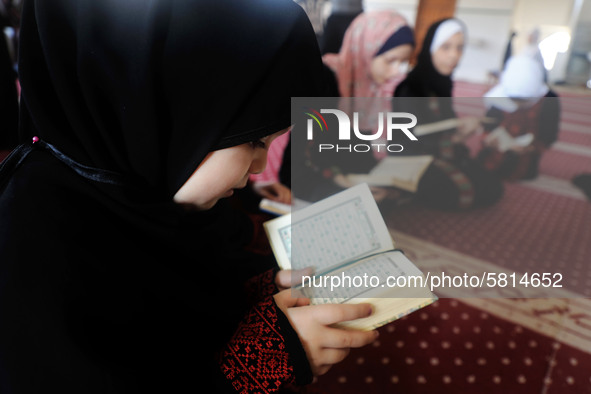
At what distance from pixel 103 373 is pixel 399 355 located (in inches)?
29.5

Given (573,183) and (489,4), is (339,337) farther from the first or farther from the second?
(489,4)

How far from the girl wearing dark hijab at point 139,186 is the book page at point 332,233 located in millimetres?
131

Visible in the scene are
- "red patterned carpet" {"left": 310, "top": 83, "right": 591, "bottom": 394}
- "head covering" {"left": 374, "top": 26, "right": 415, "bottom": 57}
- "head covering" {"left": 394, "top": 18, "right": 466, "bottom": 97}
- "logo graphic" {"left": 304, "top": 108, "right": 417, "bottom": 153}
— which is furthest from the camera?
"head covering" {"left": 394, "top": 18, "right": 466, "bottom": 97}

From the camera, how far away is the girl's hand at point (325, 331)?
1.79 ft

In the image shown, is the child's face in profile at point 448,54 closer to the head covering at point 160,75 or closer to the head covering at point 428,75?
the head covering at point 428,75

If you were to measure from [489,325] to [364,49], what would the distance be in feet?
4.69

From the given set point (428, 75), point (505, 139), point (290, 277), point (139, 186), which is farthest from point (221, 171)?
point (505, 139)

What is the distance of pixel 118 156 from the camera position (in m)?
0.52

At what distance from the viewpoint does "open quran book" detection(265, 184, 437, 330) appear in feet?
1.89

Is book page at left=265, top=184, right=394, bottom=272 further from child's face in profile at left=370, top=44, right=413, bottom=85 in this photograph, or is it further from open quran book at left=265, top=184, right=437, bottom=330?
child's face in profile at left=370, top=44, right=413, bottom=85

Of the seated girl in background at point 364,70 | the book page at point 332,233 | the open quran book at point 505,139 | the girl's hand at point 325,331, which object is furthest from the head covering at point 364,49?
the girl's hand at point 325,331

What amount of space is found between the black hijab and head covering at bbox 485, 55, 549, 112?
2073mm

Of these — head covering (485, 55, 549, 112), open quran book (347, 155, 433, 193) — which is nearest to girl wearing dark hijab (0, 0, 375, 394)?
open quran book (347, 155, 433, 193)

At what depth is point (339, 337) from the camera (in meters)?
0.55
